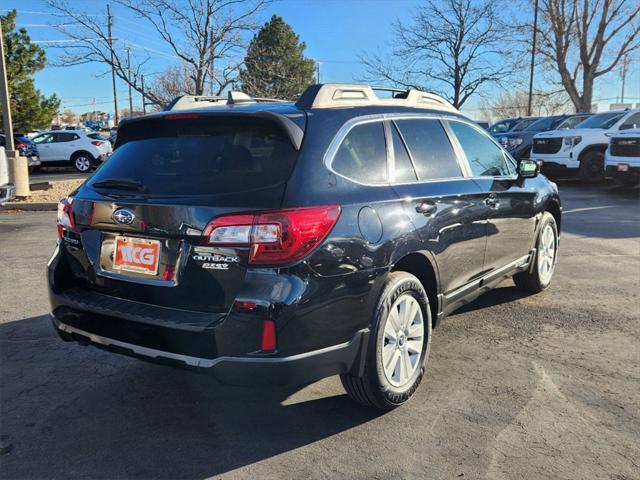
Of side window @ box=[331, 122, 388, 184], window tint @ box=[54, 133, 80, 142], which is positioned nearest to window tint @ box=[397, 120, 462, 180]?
side window @ box=[331, 122, 388, 184]

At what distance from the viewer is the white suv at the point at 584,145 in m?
15.2

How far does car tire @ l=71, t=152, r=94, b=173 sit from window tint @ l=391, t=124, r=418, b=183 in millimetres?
21273

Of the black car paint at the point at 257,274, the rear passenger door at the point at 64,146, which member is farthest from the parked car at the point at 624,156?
the rear passenger door at the point at 64,146

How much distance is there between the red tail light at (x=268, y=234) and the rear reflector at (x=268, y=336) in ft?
0.93

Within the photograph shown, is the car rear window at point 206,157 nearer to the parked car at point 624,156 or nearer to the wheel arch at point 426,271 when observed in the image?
the wheel arch at point 426,271

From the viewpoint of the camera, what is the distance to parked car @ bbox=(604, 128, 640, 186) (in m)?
12.9

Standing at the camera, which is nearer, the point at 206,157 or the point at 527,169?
the point at 206,157

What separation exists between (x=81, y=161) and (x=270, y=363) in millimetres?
22099

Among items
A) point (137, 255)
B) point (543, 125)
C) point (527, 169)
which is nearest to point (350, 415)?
point (137, 255)

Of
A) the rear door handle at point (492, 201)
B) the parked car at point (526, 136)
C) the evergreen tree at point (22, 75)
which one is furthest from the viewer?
the evergreen tree at point (22, 75)

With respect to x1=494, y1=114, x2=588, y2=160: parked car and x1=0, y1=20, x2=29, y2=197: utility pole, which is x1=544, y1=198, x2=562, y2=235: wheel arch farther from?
x1=494, y1=114, x2=588, y2=160: parked car

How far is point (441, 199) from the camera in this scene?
3768 millimetres

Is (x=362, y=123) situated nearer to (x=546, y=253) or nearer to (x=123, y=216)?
(x=123, y=216)

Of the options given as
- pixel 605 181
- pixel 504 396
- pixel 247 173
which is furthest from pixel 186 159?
pixel 605 181
